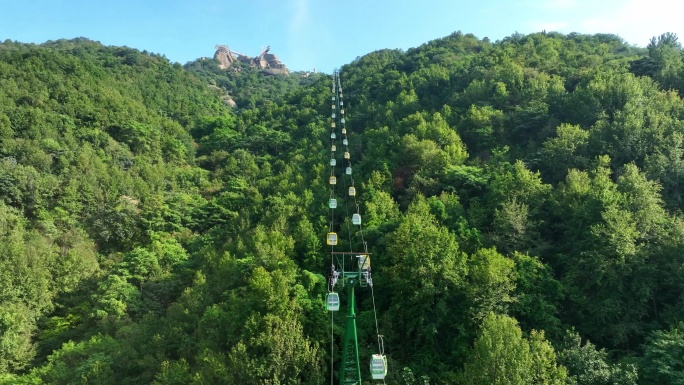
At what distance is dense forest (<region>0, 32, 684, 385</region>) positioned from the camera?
22.7 m

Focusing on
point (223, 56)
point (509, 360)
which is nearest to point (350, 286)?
point (509, 360)

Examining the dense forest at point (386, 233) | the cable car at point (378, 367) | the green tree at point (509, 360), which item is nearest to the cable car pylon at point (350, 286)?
the cable car at point (378, 367)

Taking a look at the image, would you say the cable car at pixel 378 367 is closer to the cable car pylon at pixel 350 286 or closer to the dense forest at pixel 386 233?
the cable car pylon at pixel 350 286

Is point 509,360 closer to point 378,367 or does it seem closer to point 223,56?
point 378,367

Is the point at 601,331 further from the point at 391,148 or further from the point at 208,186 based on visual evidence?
the point at 208,186

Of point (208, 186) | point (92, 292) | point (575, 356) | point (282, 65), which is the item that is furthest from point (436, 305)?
point (282, 65)

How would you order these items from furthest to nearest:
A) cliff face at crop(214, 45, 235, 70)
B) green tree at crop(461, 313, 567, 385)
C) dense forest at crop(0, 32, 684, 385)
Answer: cliff face at crop(214, 45, 235, 70) < dense forest at crop(0, 32, 684, 385) < green tree at crop(461, 313, 567, 385)

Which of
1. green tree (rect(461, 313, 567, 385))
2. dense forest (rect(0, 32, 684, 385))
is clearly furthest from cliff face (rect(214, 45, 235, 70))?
green tree (rect(461, 313, 567, 385))

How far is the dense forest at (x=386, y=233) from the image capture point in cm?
2267

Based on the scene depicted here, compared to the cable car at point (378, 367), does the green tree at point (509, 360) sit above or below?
below

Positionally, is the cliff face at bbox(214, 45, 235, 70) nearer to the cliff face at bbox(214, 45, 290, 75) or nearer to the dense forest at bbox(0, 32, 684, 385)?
the cliff face at bbox(214, 45, 290, 75)

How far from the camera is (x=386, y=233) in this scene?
30.0 m

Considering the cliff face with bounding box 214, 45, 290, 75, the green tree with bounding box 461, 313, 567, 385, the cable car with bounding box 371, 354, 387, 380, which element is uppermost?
the cliff face with bounding box 214, 45, 290, 75

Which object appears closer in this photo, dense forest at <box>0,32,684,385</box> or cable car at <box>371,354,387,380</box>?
cable car at <box>371,354,387,380</box>
